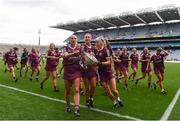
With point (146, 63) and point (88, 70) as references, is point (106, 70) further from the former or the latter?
point (146, 63)

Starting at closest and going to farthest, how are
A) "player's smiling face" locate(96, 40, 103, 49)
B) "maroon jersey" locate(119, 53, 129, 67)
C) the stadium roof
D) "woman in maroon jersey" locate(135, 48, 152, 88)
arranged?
"player's smiling face" locate(96, 40, 103, 49)
"woman in maroon jersey" locate(135, 48, 152, 88)
"maroon jersey" locate(119, 53, 129, 67)
the stadium roof

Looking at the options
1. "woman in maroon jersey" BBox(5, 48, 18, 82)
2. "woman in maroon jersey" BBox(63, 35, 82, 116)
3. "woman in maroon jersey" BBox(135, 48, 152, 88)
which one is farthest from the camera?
"woman in maroon jersey" BBox(5, 48, 18, 82)

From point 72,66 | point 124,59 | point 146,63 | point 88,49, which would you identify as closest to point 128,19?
point 124,59

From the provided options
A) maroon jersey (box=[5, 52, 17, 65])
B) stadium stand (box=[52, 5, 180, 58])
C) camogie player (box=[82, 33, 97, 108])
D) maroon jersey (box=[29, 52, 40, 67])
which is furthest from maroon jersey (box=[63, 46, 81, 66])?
stadium stand (box=[52, 5, 180, 58])

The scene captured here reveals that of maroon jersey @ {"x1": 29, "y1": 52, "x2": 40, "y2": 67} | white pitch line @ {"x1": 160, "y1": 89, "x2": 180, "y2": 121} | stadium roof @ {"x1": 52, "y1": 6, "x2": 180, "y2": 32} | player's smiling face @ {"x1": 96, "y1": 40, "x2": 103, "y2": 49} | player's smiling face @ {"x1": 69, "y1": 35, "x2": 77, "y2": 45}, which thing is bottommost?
white pitch line @ {"x1": 160, "y1": 89, "x2": 180, "y2": 121}

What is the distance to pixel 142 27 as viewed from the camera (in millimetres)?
81250

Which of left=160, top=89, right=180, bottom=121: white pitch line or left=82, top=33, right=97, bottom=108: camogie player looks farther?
left=82, top=33, right=97, bottom=108: camogie player

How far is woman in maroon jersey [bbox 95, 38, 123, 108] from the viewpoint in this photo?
913cm

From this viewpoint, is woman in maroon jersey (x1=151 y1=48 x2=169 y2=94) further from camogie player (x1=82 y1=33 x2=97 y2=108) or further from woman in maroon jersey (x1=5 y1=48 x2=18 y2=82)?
woman in maroon jersey (x1=5 y1=48 x2=18 y2=82)

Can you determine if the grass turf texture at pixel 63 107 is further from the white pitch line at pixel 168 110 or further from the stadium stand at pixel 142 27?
the stadium stand at pixel 142 27

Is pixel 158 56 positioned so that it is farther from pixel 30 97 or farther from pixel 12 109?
pixel 12 109

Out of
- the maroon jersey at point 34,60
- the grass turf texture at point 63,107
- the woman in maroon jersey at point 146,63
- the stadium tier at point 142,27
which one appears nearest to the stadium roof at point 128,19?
the stadium tier at point 142,27

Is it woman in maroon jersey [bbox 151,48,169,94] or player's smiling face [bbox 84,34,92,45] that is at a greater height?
player's smiling face [bbox 84,34,92,45]

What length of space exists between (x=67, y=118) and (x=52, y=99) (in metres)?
3.24
